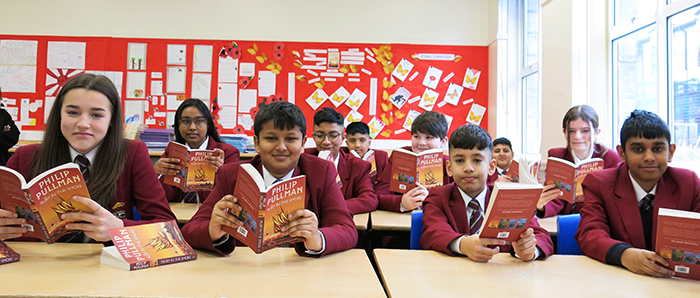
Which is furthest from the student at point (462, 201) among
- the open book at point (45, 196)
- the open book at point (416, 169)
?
the open book at point (45, 196)

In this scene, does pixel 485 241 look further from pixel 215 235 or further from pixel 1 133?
pixel 1 133

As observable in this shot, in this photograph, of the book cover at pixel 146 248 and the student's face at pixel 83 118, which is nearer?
the book cover at pixel 146 248

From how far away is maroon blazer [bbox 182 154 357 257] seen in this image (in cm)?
143

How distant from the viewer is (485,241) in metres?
1.33

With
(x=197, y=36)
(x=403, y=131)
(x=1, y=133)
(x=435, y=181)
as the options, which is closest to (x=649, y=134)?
(x=435, y=181)

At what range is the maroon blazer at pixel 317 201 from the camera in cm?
143

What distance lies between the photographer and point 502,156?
3.50 meters

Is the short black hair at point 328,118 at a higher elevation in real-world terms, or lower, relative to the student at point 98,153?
higher

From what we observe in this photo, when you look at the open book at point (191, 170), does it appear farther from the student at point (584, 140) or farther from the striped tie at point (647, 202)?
the student at point (584, 140)

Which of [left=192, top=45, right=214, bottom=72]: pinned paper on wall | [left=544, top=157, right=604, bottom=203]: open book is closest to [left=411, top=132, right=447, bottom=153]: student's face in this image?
[left=544, top=157, right=604, bottom=203]: open book

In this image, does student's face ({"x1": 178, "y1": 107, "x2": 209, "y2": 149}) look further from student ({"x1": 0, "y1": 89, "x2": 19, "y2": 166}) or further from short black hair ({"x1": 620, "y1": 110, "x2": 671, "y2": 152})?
short black hair ({"x1": 620, "y1": 110, "x2": 671, "y2": 152})

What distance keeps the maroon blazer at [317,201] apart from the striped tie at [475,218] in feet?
1.63

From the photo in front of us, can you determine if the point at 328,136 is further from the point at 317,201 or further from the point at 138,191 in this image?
the point at 138,191

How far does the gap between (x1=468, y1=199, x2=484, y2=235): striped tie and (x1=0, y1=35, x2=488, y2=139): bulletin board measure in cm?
342
